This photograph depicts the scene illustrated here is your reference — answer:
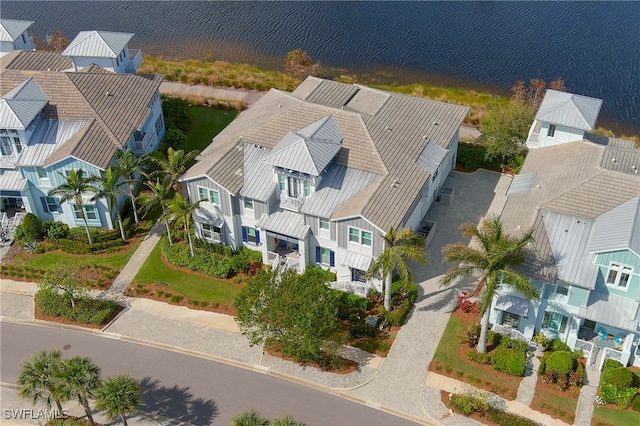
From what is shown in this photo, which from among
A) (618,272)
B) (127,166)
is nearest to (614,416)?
(618,272)

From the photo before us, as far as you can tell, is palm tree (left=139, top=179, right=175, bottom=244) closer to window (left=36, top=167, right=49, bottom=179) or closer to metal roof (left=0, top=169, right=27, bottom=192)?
window (left=36, top=167, right=49, bottom=179)

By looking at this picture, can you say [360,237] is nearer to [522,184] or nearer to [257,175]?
[257,175]

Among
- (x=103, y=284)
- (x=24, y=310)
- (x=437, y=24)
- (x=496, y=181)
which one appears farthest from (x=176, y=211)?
(x=437, y=24)

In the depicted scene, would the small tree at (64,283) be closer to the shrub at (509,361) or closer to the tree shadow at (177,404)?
the tree shadow at (177,404)

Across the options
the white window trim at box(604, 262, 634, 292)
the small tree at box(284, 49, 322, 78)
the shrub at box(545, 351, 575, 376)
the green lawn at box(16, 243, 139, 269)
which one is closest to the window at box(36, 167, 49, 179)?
the green lawn at box(16, 243, 139, 269)

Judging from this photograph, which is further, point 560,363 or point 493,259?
point 560,363

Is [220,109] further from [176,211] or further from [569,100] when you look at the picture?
[569,100]

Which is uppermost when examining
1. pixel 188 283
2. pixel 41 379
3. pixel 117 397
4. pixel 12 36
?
pixel 12 36
